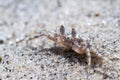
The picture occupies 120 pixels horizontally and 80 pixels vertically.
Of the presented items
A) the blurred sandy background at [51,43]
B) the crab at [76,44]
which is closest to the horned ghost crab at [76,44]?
the crab at [76,44]

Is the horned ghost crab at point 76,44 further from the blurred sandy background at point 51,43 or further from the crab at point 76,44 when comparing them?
the blurred sandy background at point 51,43

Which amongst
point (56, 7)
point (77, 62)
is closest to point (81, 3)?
point (56, 7)

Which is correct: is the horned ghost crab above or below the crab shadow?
above

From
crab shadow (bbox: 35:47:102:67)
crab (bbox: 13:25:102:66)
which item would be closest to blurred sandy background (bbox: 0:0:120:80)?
crab shadow (bbox: 35:47:102:67)

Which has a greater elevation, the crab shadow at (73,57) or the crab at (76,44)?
the crab at (76,44)

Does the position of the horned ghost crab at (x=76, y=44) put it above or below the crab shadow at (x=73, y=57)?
above

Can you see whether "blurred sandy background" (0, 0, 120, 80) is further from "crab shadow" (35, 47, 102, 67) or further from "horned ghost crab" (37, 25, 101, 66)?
"horned ghost crab" (37, 25, 101, 66)

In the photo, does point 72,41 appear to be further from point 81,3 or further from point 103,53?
point 81,3

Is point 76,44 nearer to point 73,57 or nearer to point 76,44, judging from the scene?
point 76,44

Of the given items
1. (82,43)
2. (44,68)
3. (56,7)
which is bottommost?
(44,68)

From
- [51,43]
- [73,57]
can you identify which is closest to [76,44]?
[73,57]

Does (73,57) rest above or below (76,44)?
below
